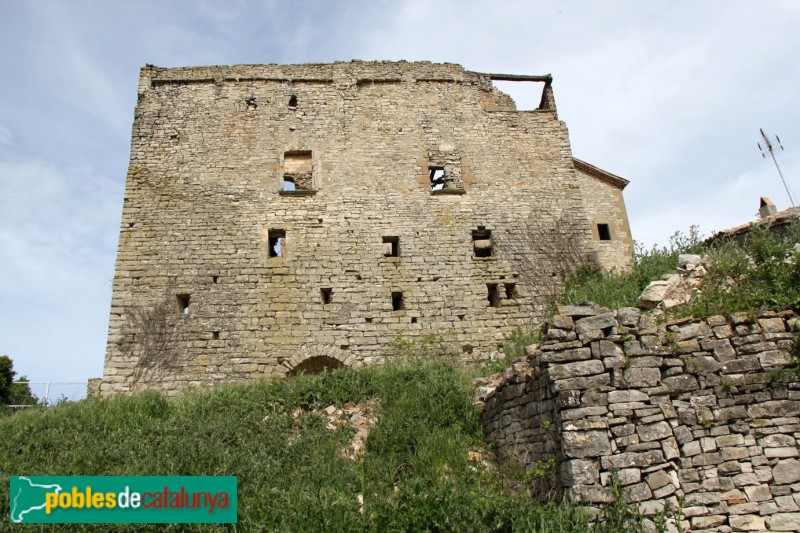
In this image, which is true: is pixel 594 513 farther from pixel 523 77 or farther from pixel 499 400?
pixel 523 77

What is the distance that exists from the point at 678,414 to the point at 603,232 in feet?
33.9

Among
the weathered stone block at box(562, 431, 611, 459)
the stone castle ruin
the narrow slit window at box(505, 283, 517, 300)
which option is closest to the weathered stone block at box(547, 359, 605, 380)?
the weathered stone block at box(562, 431, 611, 459)

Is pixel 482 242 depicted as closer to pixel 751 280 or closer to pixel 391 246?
pixel 391 246

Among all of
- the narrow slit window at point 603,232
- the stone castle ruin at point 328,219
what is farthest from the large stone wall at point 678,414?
the narrow slit window at point 603,232

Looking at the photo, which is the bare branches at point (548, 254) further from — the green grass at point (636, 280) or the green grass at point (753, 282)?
the green grass at point (753, 282)

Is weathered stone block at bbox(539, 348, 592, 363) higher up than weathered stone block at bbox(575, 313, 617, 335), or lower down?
lower down

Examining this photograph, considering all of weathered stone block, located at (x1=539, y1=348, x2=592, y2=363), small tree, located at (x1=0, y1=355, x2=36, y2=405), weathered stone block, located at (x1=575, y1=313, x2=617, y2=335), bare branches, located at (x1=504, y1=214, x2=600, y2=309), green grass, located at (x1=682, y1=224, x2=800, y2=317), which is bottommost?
weathered stone block, located at (x1=539, y1=348, x2=592, y2=363)

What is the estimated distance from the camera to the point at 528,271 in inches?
464

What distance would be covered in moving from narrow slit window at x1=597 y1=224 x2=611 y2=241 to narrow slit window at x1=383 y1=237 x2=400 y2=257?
5.97m

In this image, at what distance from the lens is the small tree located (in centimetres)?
1419

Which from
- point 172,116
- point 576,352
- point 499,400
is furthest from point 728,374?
point 172,116

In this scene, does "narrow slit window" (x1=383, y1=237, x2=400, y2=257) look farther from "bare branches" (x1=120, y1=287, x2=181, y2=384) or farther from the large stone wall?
the large stone wall

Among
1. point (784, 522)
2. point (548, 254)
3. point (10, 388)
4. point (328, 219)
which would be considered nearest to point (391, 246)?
point (328, 219)

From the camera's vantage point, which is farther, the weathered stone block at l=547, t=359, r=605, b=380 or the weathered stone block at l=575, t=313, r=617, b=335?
the weathered stone block at l=575, t=313, r=617, b=335
